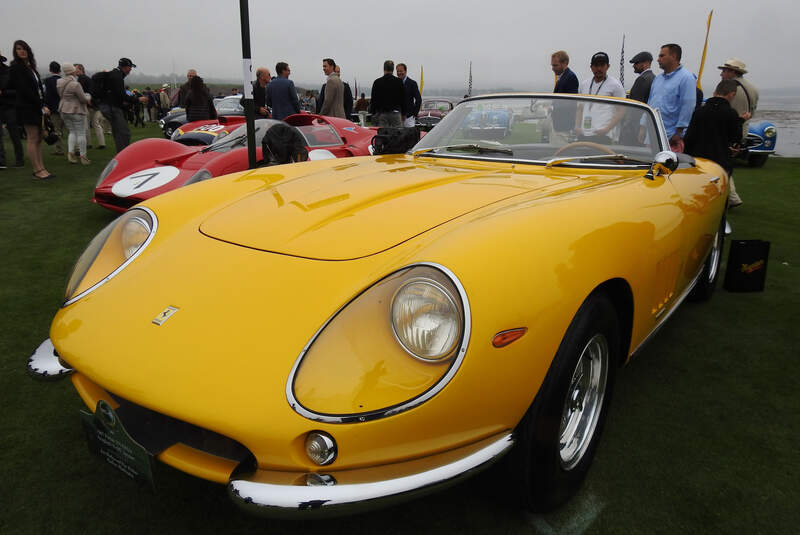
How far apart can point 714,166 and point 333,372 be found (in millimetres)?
2986

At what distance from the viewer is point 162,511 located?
168cm

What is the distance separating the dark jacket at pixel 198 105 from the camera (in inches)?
375

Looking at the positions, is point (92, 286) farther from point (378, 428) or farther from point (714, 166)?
point (714, 166)

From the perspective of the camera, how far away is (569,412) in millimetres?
1752

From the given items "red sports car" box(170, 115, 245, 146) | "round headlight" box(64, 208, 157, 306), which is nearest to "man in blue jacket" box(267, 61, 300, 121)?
"red sports car" box(170, 115, 245, 146)

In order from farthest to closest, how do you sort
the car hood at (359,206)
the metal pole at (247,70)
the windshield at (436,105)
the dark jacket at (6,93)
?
1. the windshield at (436,105)
2. the dark jacket at (6,93)
3. the metal pole at (247,70)
4. the car hood at (359,206)

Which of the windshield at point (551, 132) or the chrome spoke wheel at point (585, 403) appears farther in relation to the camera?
the windshield at point (551, 132)

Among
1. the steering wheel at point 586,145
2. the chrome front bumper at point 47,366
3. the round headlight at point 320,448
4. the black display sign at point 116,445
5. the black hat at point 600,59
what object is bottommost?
the black display sign at point 116,445

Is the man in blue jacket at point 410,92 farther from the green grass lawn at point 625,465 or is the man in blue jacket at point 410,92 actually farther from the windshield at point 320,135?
the green grass lawn at point 625,465

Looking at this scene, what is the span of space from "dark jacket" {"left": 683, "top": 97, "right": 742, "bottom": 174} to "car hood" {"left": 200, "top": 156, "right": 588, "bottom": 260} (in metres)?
3.46

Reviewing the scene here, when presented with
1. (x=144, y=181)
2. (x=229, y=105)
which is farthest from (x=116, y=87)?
(x=229, y=105)

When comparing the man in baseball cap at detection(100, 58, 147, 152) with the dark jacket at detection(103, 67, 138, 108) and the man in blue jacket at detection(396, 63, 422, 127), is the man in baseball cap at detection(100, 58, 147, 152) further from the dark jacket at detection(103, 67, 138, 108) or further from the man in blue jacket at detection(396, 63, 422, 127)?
the man in blue jacket at detection(396, 63, 422, 127)

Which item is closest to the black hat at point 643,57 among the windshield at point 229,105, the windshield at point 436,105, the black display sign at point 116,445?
the black display sign at point 116,445

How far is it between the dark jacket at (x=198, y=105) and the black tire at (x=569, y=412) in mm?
9367
